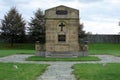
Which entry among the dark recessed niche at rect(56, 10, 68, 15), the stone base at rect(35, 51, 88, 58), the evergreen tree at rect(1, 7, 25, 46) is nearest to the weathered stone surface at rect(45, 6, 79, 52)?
the dark recessed niche at rect(56, 10, 68, 15)

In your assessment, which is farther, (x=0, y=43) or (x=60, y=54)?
(x=0, y=43)

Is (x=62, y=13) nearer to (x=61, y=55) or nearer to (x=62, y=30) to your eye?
(x=62, y=30)

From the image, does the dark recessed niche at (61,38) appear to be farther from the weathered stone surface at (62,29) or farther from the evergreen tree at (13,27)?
the evergreen tree at (13,27)

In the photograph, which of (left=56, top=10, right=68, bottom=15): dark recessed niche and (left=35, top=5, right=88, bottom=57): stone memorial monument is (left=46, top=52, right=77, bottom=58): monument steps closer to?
(left=35, top=5, right=88, bottom=57): stone memorial monument

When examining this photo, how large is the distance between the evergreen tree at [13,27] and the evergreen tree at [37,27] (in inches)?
75.0

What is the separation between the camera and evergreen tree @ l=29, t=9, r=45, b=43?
66.4 m

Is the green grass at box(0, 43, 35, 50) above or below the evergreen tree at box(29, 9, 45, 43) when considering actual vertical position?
below

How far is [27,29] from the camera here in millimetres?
69438

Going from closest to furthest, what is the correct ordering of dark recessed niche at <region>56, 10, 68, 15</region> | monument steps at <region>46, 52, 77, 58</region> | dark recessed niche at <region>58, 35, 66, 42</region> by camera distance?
monument steps at <region>46, 52, 77, 58</region>
dark recessed niche at <region>56, 10, 68, 15</region>
dark recessed niche at <region>58, 35, 66, 42</region>

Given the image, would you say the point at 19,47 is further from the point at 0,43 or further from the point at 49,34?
the point at 49,34

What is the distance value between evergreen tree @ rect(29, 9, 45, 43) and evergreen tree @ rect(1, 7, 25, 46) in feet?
6.25

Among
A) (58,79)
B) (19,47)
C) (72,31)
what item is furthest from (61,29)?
(19,47)

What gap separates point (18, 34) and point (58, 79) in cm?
5455

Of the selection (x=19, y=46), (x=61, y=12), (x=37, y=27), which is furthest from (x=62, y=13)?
(x=19, y=46)
